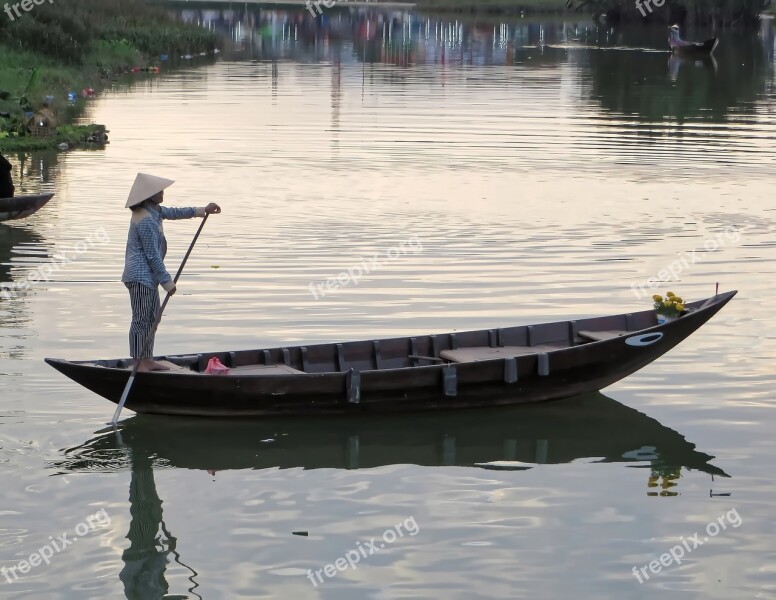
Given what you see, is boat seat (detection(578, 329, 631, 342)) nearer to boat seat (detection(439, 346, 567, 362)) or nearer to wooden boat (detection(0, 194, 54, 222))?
boat seat (detection(439, 346, 567, 362))

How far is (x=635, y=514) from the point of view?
10867 millimetres

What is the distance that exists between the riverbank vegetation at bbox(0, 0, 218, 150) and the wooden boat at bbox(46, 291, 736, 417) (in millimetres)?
19221

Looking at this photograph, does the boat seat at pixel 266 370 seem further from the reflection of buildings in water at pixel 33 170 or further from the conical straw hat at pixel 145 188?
the reflection of buildings in water at pixel 33 170

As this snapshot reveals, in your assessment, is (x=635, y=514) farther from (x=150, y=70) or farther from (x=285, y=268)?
(x=150, y=70)

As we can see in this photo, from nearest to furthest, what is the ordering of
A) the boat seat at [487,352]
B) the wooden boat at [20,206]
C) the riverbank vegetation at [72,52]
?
the boat seat at [487,352] < the wooden boat at [20,206] < the riverbank vegetation at [72,52]

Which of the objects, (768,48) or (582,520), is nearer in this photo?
(582,520)

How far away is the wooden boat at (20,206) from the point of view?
21.1 meters

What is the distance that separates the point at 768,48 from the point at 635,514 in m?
67.6

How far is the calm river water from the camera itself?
32.7 feet

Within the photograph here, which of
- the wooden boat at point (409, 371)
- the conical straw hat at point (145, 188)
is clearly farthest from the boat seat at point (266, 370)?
the conical straw hat at point (145, 188)

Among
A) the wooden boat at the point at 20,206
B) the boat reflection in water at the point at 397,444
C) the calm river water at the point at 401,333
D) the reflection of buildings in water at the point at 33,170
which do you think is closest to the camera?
the calm river water at the point at 401,333

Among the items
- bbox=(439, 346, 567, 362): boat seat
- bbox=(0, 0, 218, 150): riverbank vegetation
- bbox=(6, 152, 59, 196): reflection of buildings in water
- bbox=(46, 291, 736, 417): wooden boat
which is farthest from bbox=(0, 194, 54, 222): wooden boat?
bbox=(439, 346, 567, 362): boat seat

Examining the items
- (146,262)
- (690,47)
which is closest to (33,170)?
(146,262)

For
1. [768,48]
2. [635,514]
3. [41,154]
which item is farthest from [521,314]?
[768,48]
